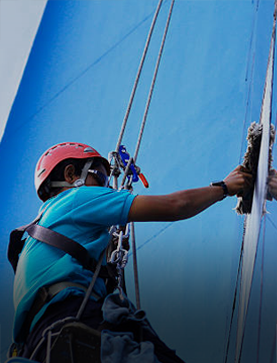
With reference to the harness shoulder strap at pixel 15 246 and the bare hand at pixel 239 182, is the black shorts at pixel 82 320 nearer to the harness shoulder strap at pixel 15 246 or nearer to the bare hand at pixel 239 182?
the harness shoulder strap at pixel 15 246

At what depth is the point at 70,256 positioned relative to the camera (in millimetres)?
1289

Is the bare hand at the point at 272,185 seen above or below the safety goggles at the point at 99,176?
below

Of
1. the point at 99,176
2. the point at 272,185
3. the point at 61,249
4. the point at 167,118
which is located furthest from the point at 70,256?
the point at 167,118

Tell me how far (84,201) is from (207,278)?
5.58 ft

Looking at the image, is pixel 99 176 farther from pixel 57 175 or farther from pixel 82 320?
pixel 82 320

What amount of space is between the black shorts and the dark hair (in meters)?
0.49

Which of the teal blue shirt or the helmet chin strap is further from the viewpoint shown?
the helmet chin strap

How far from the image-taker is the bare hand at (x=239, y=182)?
1.47 meters

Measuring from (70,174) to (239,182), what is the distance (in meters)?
0.56

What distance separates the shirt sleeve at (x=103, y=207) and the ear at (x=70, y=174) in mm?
285

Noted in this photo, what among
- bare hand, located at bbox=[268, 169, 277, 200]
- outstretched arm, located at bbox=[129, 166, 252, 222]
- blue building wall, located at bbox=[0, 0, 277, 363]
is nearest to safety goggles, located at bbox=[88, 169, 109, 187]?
outstretched arm, located at bbox=[129, 166, 252, 222]

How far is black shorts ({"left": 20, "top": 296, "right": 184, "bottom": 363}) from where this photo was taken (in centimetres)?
120

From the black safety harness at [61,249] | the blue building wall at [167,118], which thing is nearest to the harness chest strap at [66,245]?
the black safety harness at [61,249]

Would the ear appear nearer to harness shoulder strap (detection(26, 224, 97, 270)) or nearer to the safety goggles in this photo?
the safety goggles
